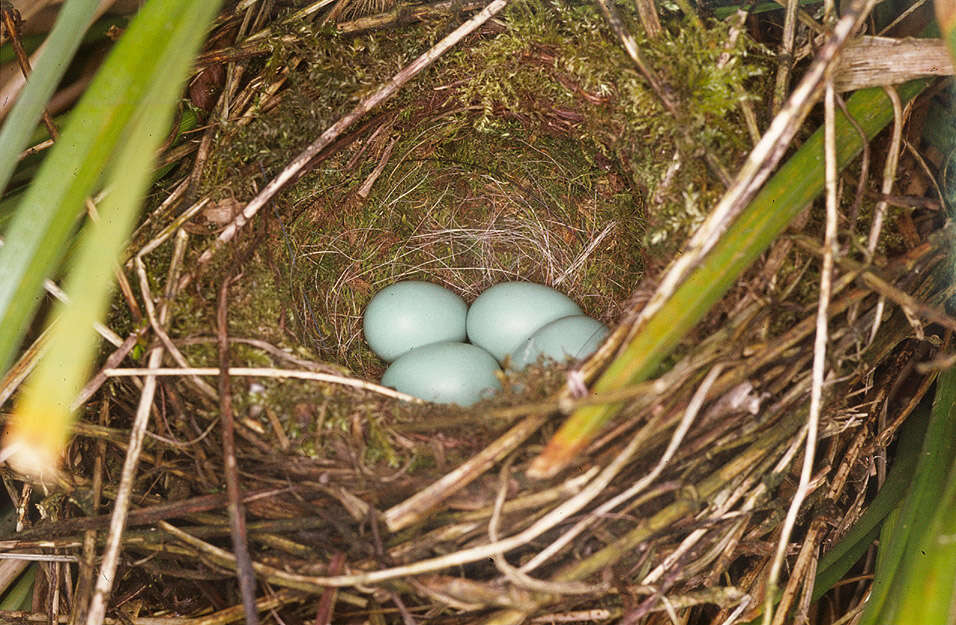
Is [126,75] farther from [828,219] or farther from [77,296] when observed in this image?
[828,219]

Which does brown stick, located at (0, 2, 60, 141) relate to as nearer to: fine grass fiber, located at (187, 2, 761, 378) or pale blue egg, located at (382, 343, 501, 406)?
fine grass fiber, located at (187, 2, 761, 378)

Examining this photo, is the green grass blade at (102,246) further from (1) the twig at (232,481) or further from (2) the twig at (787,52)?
(2) the twig at (787,52)

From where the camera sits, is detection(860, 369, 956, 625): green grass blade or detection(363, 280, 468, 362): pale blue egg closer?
detection(860, 369, 956, 625): green grass blade

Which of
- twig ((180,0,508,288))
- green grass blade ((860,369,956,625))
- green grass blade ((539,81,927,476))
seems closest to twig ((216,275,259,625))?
twig ((180,0,508,288))

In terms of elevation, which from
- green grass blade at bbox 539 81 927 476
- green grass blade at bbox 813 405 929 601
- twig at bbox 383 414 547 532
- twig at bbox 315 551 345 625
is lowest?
green grass blade at bbox 813 405 929 601

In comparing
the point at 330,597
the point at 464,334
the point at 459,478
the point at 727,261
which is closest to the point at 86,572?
the point at 330,597

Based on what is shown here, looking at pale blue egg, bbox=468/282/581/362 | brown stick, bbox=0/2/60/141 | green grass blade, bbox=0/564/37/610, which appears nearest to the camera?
brown stick, bbox=0/2/60/141

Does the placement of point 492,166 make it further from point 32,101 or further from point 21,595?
point 21,595

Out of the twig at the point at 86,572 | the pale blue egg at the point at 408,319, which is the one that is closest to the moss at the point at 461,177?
the pale blue egg at the point at 408,319
